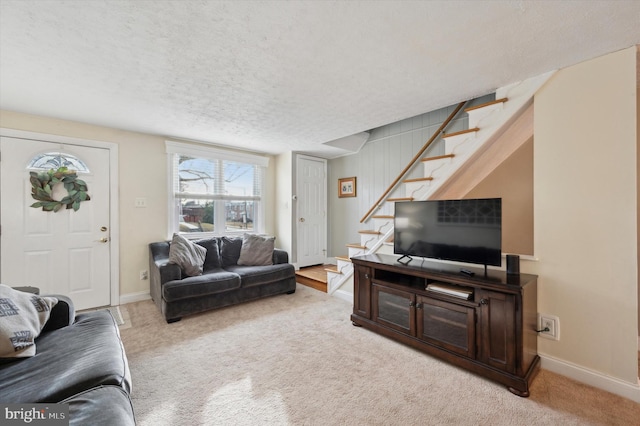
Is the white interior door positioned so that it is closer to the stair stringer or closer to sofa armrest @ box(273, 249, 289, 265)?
sofa armrest @ box(273, 249, 289, 265)

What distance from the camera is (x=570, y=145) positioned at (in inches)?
77.0

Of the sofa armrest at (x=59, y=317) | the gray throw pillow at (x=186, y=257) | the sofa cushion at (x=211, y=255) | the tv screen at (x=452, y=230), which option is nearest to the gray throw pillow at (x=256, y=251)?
the sofa cushion at (x=211, y=255)

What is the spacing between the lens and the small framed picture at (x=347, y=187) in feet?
15.9

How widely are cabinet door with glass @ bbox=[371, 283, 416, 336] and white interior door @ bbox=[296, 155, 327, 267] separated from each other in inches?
93.9

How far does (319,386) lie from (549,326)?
1797mm

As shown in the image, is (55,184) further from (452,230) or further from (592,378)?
(592,378)

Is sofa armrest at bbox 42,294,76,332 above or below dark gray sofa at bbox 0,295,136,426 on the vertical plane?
above

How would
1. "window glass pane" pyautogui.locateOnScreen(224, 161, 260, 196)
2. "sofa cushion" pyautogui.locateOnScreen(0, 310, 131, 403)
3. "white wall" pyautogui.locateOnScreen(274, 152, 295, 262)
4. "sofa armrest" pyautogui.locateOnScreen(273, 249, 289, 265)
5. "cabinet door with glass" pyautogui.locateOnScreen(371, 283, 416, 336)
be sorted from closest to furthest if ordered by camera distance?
"sofa cushion" pyautogui.locateOnScreen(0, 310, 131, 403) → "cabinet door with glass" pyautogui.locateOnScreen(371, 283, 416, 336) → "sofa armrest" pyautogui.locateOnScreen(273, 249, 289, 265) → "window glass pane" pyautogui.locateOnScreen(224, 161, 260, 196) → "white wall" pyautogui.locateOnScreen(274, 152, 295, 262)

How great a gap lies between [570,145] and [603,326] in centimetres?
129

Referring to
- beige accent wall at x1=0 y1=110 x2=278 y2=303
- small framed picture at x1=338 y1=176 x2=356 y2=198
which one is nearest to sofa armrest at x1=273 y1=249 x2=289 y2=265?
beige accent wall at x1=0 y1=110 x2=278 y2=303

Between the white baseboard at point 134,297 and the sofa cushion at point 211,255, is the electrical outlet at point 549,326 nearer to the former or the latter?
the sofa cushion at point 211,255

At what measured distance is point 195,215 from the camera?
4109 mm

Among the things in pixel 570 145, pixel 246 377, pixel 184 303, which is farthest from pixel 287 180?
pixel 570 145

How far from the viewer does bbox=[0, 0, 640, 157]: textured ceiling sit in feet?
4.70
